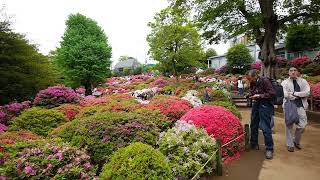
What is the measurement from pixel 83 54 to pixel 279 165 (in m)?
21.8

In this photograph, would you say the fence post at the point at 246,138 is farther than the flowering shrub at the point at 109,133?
Yes

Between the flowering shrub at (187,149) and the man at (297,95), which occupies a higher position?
the man at (297,95)

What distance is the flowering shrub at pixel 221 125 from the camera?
283 inches

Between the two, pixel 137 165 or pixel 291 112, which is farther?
pixel 291 112

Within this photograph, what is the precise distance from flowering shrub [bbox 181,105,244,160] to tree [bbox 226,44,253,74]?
35296 millimetres

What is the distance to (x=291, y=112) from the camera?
6996 millimetres

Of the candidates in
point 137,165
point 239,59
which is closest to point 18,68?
point 137,165

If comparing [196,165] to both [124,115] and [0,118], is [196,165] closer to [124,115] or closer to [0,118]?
[124,115]

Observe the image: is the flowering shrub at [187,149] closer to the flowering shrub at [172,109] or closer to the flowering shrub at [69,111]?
the flowering shrub at [172,109]

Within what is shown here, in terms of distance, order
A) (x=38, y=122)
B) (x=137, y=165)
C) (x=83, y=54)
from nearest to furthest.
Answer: (x=137, y=165) < (x=38, y=122) < (x=83, y=54)

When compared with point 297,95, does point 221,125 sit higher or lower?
lower

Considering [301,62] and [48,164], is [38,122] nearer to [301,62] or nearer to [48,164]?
[48,164]

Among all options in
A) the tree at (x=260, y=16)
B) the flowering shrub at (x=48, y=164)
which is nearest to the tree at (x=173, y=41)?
the tree at (x=260, y=16)

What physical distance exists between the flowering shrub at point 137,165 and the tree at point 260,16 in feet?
39.9
